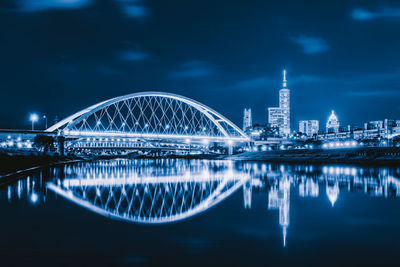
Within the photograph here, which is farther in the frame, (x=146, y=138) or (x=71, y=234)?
(x=146, y=138)

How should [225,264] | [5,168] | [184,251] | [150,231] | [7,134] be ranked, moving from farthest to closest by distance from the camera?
1. [7,134]
2. [5,168]
3. [150,231]
4. [184,251]
5. [225,264]

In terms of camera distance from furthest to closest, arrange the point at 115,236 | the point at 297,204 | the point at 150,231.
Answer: the point at 297,204
the point at 150,231
the point at 115,236

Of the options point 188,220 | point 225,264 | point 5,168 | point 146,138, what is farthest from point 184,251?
point 146,138

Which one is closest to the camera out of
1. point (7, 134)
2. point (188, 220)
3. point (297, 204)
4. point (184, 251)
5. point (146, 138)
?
point (184, 251)

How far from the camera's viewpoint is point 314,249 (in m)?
7.32

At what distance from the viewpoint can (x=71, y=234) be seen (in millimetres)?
8570

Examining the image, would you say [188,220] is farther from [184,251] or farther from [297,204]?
[297,204]

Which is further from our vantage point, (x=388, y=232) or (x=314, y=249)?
(x=388, y=232)

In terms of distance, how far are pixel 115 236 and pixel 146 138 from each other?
86830mm

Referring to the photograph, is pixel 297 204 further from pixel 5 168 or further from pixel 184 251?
pixel 5 168

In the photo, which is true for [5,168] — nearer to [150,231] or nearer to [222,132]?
[150,231]

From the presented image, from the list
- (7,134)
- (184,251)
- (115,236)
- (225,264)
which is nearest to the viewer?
(225,264)

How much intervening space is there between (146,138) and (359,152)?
1965 inches

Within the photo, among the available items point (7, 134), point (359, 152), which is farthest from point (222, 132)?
point (7, 134)
